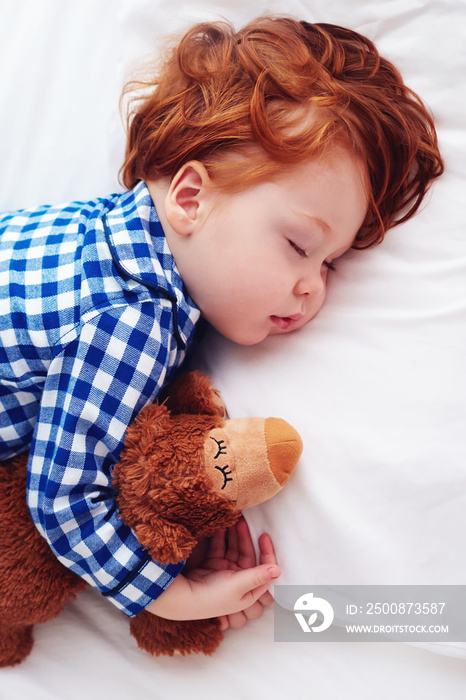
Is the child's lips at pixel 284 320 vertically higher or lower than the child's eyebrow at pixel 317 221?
lower

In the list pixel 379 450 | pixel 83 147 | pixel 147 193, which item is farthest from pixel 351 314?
pixel 83 147

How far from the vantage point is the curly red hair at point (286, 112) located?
2.68 ft

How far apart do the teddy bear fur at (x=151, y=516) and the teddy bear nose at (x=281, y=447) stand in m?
0.08

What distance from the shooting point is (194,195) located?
34.2 inches

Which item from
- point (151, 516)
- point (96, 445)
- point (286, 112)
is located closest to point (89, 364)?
point (96, 445)

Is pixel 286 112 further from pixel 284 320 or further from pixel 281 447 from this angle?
pixel 281 447

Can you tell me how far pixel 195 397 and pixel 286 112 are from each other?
1.45ft

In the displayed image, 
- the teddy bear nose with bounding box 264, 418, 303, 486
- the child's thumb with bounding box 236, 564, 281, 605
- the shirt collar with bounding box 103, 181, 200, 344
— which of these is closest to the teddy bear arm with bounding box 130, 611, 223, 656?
the child's thumb with bounding box 236, 564, 281, 605

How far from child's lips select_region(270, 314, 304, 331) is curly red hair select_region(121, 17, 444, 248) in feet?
0.51

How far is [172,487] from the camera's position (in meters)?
0.79

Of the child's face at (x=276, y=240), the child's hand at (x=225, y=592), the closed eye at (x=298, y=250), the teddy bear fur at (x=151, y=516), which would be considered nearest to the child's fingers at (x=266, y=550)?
the child's hand at (x=225, y=592)

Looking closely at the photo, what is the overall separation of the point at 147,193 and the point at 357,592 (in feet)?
2.21

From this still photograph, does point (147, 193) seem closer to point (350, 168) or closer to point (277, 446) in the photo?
point (350, 168)

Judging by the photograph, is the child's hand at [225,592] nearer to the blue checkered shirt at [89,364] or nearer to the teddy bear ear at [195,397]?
the blue checkered shirt at [89,364]
